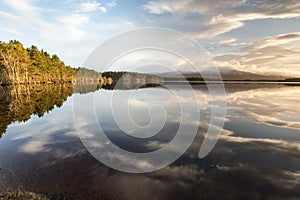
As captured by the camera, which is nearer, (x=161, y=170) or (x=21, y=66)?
(x=161, y=170)

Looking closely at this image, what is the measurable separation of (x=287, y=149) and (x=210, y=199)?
10.1m

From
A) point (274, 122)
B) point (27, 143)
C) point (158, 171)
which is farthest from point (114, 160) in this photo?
point (274, 122)

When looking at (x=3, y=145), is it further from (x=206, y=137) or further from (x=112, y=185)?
(x=206, y=137)

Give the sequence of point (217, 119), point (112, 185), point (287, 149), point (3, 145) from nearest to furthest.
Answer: point (112, 185), point (287, 149), point (3, 145), point (217, 119)

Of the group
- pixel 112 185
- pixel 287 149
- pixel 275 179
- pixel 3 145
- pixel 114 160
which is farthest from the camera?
pixel 3 145

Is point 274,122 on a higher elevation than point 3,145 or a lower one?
higher

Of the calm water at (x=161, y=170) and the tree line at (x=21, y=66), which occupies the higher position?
the tree line at (x=21, y=66)

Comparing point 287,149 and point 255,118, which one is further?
point 255,118

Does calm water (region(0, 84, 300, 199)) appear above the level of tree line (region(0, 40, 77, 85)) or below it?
below

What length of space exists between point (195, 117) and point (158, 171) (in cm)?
1609

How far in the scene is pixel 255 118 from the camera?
26.2 meters

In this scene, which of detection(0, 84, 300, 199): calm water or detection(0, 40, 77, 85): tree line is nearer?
detection(0, 84, 300, 199): calm water

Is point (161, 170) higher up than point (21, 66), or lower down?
lower down

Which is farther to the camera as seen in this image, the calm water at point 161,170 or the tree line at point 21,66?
the tree line at point 21,66
